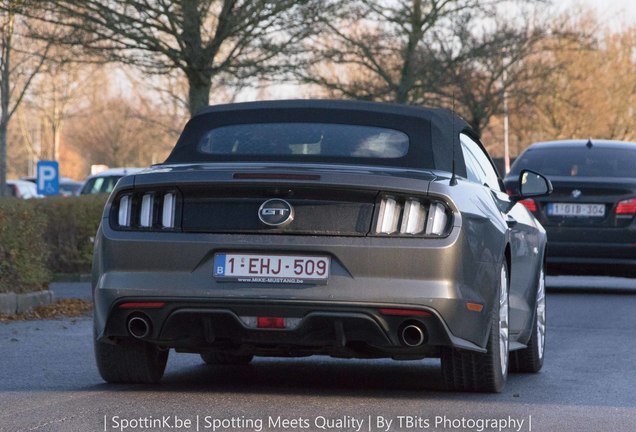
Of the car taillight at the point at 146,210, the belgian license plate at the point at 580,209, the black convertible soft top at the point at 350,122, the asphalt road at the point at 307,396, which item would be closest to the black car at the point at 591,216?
the belgian license plate at the point at 580,209

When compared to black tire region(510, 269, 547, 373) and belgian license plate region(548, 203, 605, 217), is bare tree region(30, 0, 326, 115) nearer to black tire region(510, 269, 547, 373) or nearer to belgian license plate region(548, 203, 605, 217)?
belgian license plate region(548, 203, 605, 217)

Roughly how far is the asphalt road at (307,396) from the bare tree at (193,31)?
13566 mm

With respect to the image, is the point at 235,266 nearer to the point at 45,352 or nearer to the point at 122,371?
the point at 122,371

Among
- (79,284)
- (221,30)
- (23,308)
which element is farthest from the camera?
(221,30)

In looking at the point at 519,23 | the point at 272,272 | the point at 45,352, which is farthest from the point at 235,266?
the point at 519,23

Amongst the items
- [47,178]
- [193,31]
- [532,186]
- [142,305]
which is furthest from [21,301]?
[47,178]

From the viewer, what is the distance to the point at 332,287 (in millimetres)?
6262

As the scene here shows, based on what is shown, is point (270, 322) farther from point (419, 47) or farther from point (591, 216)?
point (419, 47)

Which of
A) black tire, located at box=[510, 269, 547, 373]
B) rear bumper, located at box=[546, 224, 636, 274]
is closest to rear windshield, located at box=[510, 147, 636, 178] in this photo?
rear bumper, located at box=[546, 224, 636, 274]

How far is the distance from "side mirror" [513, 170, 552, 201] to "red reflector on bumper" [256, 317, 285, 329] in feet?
8.52

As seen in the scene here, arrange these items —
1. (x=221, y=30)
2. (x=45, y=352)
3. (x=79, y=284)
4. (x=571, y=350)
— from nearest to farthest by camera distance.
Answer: (x=45, y=352) → (x=571, y=350) → (x=79, y=284) → (x=221, y=30)

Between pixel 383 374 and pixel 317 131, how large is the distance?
4.92 ft

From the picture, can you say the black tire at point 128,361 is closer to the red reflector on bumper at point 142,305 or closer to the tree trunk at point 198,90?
the red reflector on bumper at point 142,305

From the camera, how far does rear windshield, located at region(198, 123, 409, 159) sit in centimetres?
723
